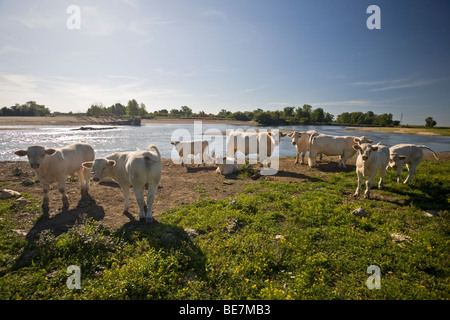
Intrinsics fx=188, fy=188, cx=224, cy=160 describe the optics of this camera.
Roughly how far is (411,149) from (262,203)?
9040 millimetres

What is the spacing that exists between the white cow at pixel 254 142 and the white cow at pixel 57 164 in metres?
10.4

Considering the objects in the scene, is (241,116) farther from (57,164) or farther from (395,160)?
(57,164)

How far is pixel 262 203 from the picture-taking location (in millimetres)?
7965

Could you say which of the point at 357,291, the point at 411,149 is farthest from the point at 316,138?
the point at 357,291

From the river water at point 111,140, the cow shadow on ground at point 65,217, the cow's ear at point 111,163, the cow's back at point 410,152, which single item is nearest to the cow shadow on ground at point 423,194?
the cow's back at point 410,152

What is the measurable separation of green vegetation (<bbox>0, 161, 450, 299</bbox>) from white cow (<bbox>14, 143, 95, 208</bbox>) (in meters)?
1.18

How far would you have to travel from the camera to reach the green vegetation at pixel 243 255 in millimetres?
3732

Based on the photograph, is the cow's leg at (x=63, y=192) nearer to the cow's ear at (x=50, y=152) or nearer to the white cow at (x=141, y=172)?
the cow's ear at (x=50, y=152)

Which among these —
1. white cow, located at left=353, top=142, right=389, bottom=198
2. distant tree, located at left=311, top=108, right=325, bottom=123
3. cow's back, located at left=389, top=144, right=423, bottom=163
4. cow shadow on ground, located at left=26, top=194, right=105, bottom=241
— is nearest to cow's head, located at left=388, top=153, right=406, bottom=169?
cow's back, located at left=389, top=144, right=423, bottom=163

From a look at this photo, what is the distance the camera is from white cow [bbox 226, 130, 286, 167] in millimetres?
15062

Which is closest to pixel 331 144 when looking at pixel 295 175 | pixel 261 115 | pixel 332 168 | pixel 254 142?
pixel 332 168

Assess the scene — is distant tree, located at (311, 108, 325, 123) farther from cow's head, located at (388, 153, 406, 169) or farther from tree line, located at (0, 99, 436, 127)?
cow's head, located at (388, 153, 406, 169)

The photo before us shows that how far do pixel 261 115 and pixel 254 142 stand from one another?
66.2 m

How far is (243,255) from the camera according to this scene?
191 inches
